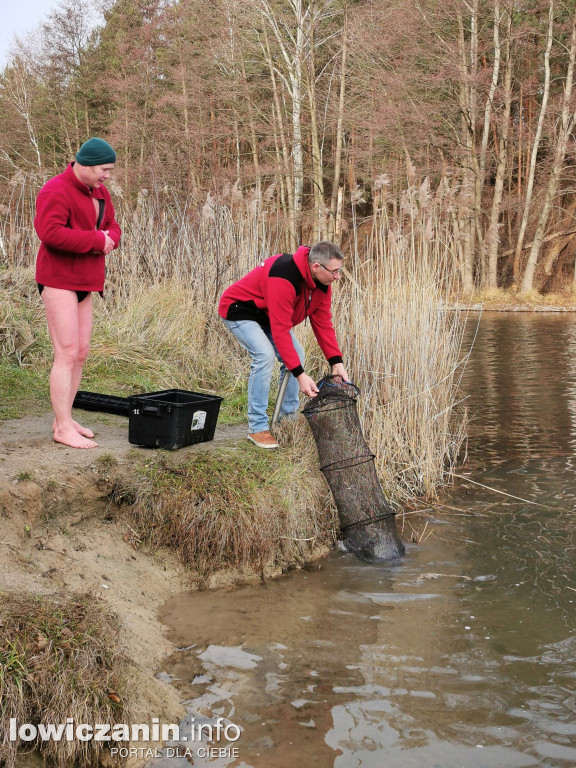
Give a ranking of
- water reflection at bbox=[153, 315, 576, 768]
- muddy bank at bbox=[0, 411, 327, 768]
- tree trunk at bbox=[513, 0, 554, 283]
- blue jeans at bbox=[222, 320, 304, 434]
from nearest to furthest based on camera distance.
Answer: water reflection at bbox=[153, 315, 576, 768] < muddy bank at bbox=[0, 411, 327, 768] < blue jeans at bbox=[222, 320, 304, 434] < tree trunk at bbox=[513, 0, 554, 283]

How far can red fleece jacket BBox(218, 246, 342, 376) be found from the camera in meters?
4.12

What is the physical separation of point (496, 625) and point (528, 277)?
656 inches

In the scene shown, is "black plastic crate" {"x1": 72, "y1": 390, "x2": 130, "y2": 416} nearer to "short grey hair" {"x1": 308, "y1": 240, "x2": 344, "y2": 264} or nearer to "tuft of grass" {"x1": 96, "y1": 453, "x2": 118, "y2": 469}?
"tuft of grass" {"x1": 96, "y1": 453, "x2": 118, "y2": 469}

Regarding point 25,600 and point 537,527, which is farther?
point 537,527

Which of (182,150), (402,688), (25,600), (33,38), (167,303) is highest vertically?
(33,38)

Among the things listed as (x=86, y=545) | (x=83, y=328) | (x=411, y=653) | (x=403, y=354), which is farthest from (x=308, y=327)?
(x=411, y=653)

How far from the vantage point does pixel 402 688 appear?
2.85 meters

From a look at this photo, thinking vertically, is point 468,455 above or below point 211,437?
below

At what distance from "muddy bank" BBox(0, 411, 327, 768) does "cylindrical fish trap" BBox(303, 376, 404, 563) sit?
0.93 ft

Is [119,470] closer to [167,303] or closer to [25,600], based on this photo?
[25,600]

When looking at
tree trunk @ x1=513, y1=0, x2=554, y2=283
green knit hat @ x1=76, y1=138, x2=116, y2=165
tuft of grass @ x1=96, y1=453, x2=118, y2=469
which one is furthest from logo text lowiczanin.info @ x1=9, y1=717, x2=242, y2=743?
tree trunk @ x1=513, y1=0, x2=554, y2=283

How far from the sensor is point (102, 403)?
506 centimetres

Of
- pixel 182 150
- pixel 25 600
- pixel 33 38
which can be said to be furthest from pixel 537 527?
pixel 33 38

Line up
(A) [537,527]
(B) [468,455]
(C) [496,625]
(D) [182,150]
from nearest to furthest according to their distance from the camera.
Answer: (C) [496,625]
(A) [537,527]
(B) [468,455]
(D) [182,150]
